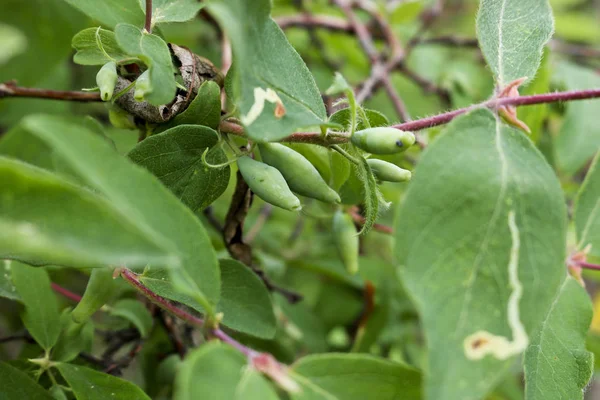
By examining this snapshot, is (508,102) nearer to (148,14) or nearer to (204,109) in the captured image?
(204,109)

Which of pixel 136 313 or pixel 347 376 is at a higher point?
pixel 347 376

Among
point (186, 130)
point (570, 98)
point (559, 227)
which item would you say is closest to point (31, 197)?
point (186, 130)

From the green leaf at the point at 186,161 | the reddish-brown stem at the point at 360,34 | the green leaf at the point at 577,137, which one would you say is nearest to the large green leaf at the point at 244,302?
the green leaf at the point at 186,161

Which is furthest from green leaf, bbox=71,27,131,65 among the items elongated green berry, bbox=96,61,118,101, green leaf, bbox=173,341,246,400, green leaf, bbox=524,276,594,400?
green leaf, bbox=524,276,594,400

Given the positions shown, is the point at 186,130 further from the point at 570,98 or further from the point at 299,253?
the point at 299,253

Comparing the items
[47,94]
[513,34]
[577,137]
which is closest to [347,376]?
[513,34]

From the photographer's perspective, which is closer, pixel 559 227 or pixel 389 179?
pixel 559 227

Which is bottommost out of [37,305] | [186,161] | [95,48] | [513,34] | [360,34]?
[37,305]
